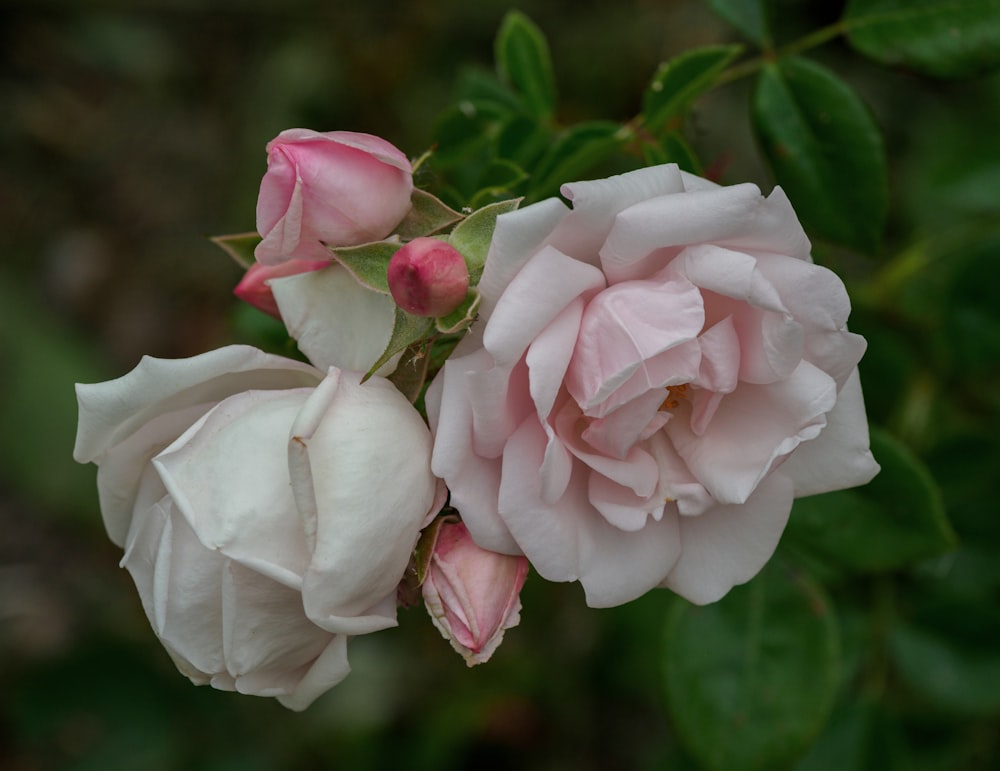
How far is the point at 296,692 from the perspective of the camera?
3.55ft

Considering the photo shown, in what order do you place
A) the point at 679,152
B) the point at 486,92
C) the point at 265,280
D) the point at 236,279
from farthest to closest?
1. the point at 236,279
2. the point at 486,92
3. the point at 679,152
4. the point at 265,280

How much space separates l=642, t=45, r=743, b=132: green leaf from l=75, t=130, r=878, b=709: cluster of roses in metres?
0.40

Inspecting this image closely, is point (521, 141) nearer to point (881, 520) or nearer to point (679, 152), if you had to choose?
point (679, 152)

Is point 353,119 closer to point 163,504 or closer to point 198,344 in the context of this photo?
point 198,344

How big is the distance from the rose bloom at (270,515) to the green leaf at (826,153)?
699 millimetres

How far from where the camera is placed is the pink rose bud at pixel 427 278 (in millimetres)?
965

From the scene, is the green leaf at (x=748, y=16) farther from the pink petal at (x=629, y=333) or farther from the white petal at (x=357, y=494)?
the white petal at (x=357, y=494)

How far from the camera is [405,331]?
3.40ft

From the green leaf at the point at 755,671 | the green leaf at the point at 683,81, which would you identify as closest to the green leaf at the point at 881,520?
the green leaf at the point at 755,671

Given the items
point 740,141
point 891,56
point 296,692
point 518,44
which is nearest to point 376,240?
point 296,692

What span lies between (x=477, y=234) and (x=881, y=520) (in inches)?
33.4

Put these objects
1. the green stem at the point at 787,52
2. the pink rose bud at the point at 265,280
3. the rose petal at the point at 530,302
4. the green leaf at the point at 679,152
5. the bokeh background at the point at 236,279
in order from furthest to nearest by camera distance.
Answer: the bokeh background at the point at 236,279 < the green stem at the point at 787,52 < the green leaf at the point at 679,152 < the pink rose bud at the point at 265,280 < the rose petal at the point at 530,302

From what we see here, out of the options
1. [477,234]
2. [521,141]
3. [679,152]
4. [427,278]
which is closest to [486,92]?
[521,141]

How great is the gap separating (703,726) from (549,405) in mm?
842
